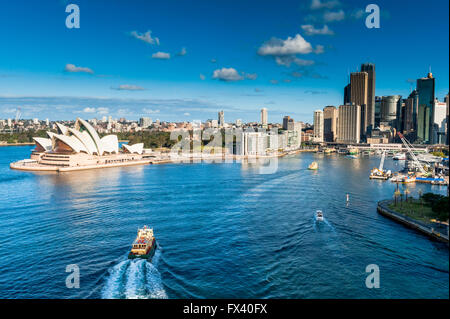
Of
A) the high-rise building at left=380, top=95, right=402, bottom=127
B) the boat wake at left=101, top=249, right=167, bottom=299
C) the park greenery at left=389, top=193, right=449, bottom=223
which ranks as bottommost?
the boat wake at left=101, top=249, right=167, bottom=299

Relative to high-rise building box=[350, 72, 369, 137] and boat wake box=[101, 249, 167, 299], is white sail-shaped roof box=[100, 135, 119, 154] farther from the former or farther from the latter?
high-rise building box=[350, 72, 369, 137]

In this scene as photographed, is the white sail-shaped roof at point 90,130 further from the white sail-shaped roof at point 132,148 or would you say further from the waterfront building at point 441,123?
the waterfront building at point 441,123

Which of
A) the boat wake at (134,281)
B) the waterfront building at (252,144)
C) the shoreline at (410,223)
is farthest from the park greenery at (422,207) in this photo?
the waterfront building at (252,144)

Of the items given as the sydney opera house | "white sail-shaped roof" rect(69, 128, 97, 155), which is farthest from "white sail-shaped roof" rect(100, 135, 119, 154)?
"white sail-shaped roof" rect(69, 128, 97, 155)

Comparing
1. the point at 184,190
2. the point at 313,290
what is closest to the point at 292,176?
the point at 184,190
